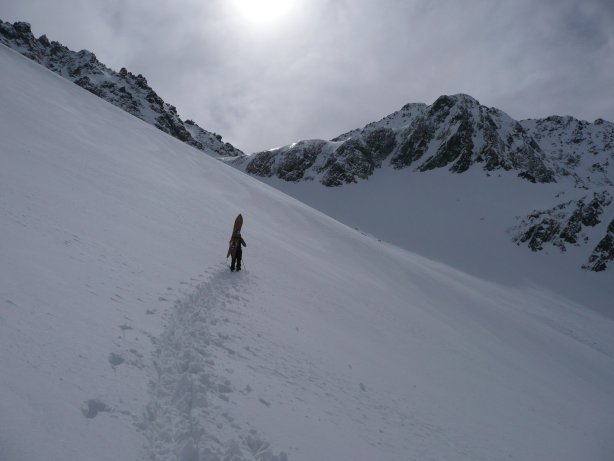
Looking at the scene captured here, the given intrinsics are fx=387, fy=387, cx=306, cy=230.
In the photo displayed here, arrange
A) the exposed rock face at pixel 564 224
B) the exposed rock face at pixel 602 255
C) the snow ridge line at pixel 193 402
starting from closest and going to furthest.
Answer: the snow ridge line at pixel 193 402, the exposed rock face at pixel 602 255, the exposed rock face at pixel 564 224

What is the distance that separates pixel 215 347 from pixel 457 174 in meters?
76.6

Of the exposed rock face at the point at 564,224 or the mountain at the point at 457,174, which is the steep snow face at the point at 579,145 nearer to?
the mountain at the point at 457,174

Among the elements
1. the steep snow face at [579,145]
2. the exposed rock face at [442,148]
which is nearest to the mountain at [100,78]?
the exposed rock face at [442,148]

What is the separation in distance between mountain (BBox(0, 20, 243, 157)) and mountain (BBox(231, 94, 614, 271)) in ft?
113

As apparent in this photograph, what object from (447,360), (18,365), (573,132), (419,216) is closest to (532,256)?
(419,216)

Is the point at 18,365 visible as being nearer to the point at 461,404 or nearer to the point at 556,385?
the point at 461,404

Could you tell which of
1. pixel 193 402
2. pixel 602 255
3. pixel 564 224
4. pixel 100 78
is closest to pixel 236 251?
pixel 193 402

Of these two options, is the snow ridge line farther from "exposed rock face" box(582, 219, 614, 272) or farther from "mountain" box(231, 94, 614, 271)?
"exposed rock face" box(582, 219, 614, 272)

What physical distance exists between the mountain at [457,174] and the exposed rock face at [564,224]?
4.9 inches

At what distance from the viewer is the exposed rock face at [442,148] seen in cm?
7756

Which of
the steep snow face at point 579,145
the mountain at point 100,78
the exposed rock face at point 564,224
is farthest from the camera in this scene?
the mountain at point 100,78

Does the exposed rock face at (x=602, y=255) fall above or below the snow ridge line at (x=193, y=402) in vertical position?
above

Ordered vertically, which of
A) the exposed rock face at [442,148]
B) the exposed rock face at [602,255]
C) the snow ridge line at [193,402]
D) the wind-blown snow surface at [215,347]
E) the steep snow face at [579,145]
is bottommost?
the snow ridge line at [193,402]

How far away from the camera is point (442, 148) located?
82312 millimetres
